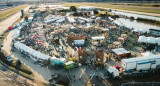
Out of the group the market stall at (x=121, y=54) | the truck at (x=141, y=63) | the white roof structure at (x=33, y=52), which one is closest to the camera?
the truck at (x=141, y=63)

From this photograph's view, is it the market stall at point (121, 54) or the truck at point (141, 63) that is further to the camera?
the market stall at point (121, 54)

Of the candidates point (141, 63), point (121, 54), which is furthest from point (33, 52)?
point (141, 63)

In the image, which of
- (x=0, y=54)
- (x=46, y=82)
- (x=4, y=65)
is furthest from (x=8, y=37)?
(x=46, y=82)

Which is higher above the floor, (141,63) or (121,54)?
(141,63)

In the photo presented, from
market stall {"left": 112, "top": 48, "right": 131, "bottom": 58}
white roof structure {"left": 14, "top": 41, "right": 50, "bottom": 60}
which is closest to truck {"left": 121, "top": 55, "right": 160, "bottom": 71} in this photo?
market stall {"left": 112, "top": 48, "right": 131, "bottom": 58}

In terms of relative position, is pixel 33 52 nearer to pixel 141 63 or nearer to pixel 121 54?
pixel 121 54

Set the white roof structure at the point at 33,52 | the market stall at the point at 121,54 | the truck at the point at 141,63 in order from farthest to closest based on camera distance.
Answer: the market stall at the point at 121,54 < the white roof structure at the point at 33,52 < the truck at the point at 141,63

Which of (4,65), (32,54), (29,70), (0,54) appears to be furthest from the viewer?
(0,54)

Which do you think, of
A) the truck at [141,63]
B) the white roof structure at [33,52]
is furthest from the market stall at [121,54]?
the white roof structure at [33,52]

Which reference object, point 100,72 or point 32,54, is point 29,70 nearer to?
point 32,54

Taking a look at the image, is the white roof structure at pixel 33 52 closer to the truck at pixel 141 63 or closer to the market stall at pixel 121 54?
the market stall at pixel 121 54

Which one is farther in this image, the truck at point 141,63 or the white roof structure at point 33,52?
the white roof structure at point 33,52
